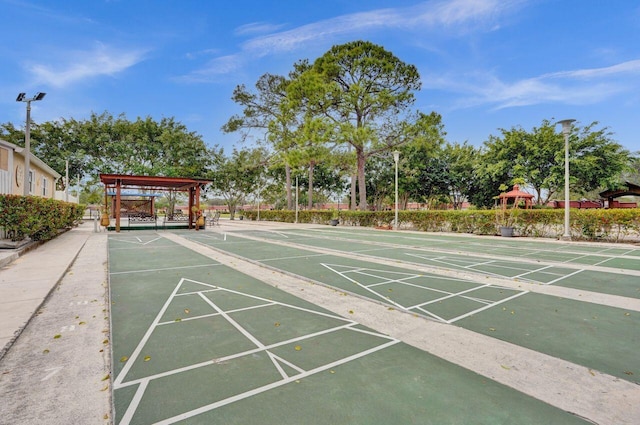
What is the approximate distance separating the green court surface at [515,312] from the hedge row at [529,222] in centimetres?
854

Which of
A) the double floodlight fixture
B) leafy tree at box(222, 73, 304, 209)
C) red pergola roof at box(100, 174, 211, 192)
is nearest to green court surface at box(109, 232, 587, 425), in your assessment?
the double floodlight fixture

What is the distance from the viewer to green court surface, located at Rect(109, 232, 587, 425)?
2.06 metres

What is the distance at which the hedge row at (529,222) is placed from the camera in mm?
12523

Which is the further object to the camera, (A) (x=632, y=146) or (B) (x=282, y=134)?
(B) (x=282, y=134)

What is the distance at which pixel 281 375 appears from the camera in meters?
2.55

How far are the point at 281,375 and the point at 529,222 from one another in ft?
54.0

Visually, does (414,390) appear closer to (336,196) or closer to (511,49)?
(511,49)

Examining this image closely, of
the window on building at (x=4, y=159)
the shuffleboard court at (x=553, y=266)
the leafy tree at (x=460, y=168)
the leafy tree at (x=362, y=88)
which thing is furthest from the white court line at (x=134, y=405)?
the leafy tree at (x=460, y=168)

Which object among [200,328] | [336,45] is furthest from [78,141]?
[200,328]

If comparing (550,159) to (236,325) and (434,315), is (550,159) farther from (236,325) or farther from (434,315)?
(236,325)

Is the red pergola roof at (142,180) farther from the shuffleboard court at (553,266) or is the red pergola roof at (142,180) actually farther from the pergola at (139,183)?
the shuffleboard court at (553,266)

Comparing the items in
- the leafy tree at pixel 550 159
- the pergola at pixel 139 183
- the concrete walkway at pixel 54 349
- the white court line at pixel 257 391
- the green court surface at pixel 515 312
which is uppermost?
the leafy tree at pixel 550 159

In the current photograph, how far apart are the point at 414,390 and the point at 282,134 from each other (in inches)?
1126

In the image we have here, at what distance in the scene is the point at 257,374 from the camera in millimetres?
2576
